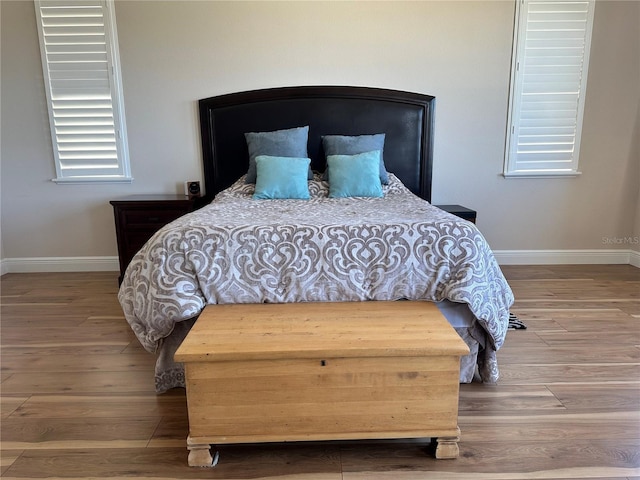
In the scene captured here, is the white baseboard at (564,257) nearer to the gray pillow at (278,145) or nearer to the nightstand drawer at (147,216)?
the gray pillow at (278,145)

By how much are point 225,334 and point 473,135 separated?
2.91 metres

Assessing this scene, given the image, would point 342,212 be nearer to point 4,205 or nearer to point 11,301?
point 11,301

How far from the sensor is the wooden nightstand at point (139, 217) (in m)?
3.29

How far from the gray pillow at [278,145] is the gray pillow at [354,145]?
0.18m

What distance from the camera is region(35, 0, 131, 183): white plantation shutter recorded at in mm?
3418

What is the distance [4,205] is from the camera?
3699 millimetres

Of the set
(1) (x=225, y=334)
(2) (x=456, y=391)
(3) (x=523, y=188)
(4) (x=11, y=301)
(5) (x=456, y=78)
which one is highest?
(5) (x=456, y=78)

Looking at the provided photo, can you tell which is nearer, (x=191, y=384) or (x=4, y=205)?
(x=191, y=384)

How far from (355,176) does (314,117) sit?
0.75 meters

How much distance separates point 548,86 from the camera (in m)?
3.60

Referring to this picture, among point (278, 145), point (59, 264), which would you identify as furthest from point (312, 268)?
point (59, 264)

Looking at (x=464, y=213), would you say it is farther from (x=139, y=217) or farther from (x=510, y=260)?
(x=139, y=217)

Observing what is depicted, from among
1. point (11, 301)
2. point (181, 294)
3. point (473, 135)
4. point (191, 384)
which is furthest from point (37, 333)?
point (473, 135)

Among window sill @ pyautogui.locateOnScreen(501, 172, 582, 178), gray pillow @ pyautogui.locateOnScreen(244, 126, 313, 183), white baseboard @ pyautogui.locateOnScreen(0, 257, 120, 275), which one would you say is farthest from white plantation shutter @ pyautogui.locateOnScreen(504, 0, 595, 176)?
white baseboard @ pyautogui.locateOnScreen(0, 257, 120, 275)
